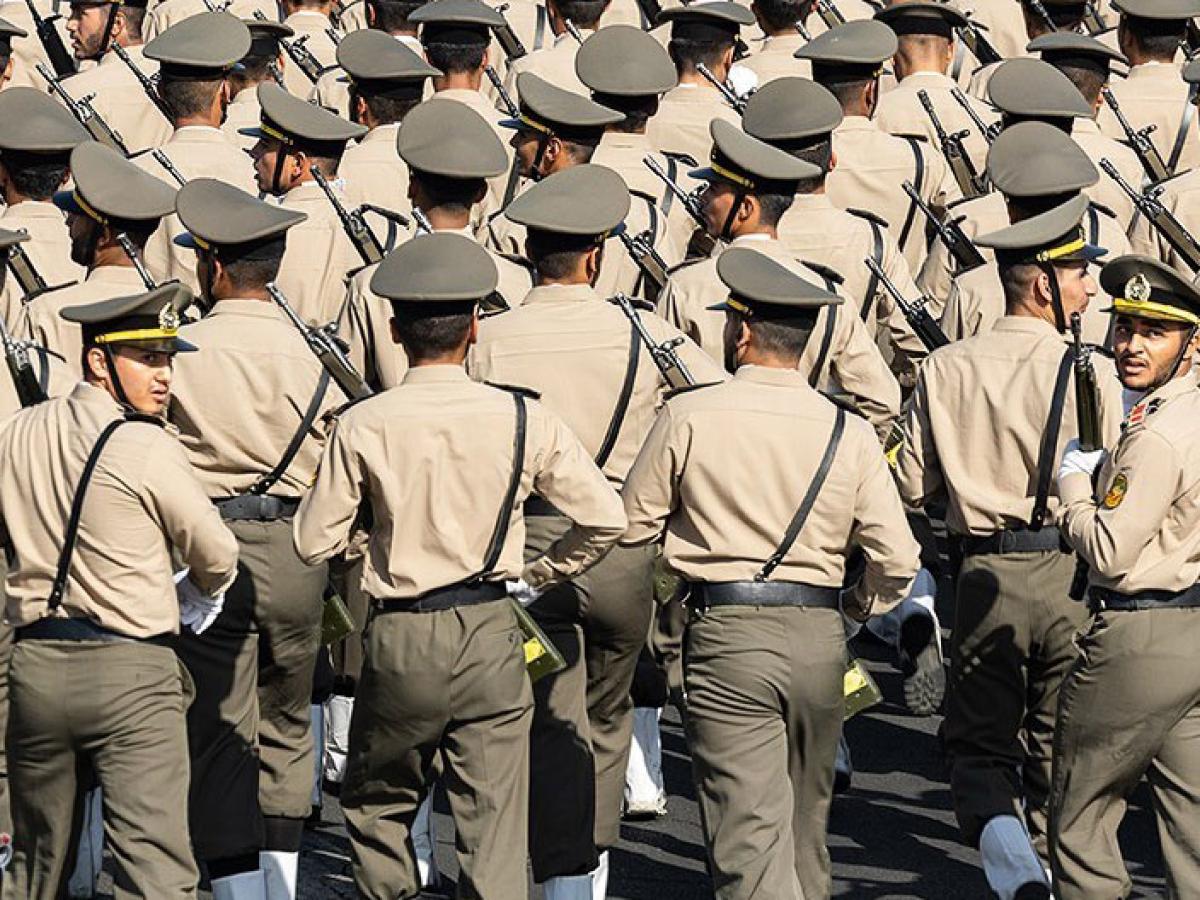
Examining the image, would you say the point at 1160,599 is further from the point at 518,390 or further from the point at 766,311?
the point at 518,390

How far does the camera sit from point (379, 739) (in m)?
8.05

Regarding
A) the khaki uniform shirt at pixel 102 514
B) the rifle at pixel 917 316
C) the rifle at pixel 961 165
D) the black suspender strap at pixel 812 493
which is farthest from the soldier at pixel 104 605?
the rifle at pixel 961 165

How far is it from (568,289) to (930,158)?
3173mm

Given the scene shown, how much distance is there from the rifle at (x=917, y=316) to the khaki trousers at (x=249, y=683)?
7.43 feet

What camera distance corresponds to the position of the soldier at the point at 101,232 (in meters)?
9.05

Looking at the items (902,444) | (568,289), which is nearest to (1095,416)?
(902,444)

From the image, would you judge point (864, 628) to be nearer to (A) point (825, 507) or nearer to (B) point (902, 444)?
(B) point (902, 444)

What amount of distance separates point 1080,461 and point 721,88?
13.4ft

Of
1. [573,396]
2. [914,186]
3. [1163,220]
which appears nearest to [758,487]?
[573,396]

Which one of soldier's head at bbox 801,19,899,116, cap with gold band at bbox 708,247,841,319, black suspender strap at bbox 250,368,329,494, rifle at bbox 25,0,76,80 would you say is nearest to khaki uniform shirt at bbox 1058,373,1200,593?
cap with gold band at bbox 708,247,841,319

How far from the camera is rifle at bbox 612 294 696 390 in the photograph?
29.2 ft

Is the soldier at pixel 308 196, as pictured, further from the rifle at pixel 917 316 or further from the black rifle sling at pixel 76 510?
the black rifle sling at pixel 76 510

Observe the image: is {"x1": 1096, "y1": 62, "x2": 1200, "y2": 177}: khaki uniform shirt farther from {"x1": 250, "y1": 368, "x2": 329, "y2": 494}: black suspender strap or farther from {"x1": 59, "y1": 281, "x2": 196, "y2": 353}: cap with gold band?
{"x1": 59, "y1": 281, "x2": 196, "y2": 353}: cap with gold band

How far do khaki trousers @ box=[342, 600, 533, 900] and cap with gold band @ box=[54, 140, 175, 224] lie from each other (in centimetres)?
174
